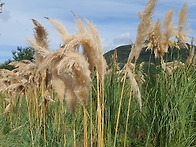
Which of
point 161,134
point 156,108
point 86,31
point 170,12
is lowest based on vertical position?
point 161,134

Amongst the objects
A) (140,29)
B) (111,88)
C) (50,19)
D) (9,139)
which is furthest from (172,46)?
(9,139)

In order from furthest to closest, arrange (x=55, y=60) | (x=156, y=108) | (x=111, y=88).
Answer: (x=111, y=88) < (x=156, y=108) < (x=55, y=60)

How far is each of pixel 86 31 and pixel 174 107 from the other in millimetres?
1534

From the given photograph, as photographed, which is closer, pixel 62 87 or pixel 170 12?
pixel 62 87

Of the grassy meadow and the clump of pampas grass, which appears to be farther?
the grassy meadow

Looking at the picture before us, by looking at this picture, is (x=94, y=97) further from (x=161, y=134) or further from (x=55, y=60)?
(x=55, y=60)

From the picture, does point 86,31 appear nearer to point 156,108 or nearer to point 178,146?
point 156,108

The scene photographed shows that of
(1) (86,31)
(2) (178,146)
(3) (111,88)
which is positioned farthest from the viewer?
(3) (111,88)

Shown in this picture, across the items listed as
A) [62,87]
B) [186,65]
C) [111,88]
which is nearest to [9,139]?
[111,88]

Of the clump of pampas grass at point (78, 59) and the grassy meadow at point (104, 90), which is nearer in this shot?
the clump of pampas grass at point (78, 59)

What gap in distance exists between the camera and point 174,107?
2.88 metres

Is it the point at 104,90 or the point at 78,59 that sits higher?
the point at 78,59

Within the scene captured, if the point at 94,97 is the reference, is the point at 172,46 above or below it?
above

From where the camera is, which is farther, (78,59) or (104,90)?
(104,90)
